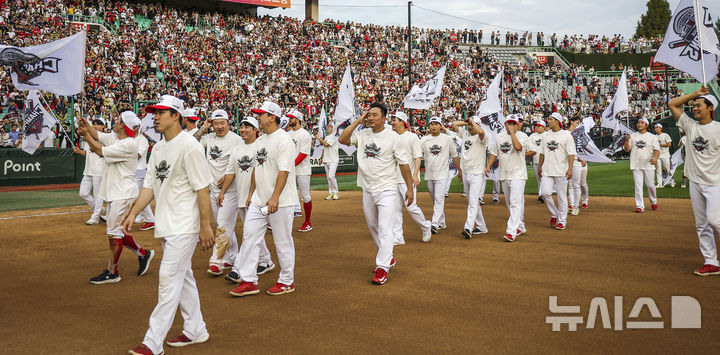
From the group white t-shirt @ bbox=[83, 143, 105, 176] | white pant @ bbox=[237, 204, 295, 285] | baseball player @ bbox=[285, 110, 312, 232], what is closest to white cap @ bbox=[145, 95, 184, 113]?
white pant @ bbox=[237, 204, 295, 285]

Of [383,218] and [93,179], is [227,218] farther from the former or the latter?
[93,179]

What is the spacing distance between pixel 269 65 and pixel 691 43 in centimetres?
2753

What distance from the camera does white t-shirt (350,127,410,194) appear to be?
7.25 meters

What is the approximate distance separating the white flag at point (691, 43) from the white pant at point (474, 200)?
11.7 feet

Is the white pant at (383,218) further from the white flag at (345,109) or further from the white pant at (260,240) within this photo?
the white flag at (345,109)

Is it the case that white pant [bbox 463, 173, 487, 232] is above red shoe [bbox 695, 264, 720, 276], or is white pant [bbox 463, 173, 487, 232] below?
above

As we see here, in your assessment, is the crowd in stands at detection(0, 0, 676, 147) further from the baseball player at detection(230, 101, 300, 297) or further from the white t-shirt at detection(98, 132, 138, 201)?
the baseball player at detection(230, 101, 300, 297)

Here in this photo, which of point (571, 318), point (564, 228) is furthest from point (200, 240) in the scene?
point (564, 228)

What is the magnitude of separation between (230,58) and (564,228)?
26095mm

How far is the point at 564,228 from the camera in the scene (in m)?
11.0

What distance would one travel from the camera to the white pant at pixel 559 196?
11.2m

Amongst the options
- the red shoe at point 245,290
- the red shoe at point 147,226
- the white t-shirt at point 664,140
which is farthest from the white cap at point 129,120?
the white t-shirt at point 664,140

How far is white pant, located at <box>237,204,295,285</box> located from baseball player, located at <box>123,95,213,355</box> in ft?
5.01

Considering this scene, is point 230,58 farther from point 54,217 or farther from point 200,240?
point 200,240
